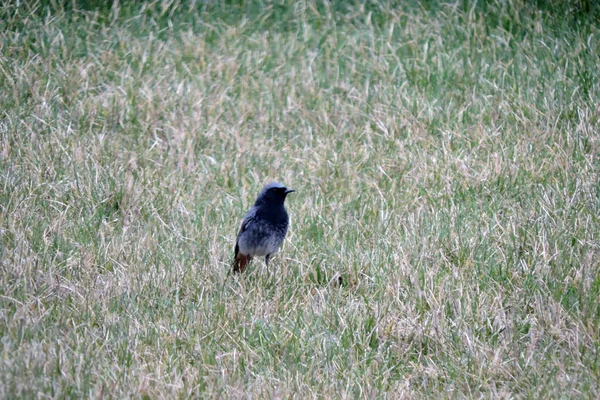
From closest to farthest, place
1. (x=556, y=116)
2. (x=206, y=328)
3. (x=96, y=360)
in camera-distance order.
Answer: (x=96, y=360) → (x=206, y=328) → (x=556, y=116)

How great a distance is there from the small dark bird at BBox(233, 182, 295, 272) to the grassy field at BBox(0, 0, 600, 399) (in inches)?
5.5

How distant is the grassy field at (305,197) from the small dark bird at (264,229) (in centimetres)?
14

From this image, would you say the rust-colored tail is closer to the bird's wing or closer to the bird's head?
the bird's wing

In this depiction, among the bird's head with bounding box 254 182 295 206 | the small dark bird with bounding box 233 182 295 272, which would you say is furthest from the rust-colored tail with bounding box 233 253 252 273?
the bird's head with bounding box 254 182 295 206

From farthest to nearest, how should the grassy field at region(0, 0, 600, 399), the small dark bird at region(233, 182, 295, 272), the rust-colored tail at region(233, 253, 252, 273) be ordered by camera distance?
the rust-colored tail at region(233, 253, 252, 273) → the small dark bird at region(233, 182, 295, 272) → the grassy field at region(0, 0, 600, 399)

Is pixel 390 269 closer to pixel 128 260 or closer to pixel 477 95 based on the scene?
pixel 128 260

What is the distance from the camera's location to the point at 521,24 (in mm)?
9156

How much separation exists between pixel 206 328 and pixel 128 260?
3.41ft

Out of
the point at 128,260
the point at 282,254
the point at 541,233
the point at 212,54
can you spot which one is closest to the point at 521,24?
the point at 212,54

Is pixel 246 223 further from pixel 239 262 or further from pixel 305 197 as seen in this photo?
pixel 305 197

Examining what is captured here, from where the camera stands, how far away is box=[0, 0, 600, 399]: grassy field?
429cm

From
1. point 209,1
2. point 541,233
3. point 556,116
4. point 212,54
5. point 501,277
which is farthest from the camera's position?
point 209,1

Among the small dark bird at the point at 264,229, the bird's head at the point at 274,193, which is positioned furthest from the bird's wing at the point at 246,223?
the bird's head at the point at 274,193

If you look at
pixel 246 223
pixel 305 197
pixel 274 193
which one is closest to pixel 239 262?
pixel 246 223
